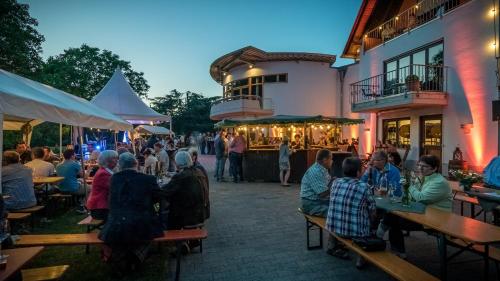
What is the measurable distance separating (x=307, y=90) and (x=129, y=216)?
2211 cm

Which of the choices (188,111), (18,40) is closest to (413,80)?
(18,40)

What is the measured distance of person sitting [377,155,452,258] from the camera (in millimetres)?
4117

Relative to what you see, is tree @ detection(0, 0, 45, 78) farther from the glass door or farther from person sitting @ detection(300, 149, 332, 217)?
the glass door

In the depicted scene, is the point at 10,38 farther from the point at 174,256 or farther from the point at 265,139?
the point at 174,256

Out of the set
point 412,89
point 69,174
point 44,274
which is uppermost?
point 412,89

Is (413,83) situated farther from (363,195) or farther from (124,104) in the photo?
(363,195)

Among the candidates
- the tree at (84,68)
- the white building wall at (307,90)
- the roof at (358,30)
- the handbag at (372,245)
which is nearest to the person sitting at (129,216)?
the handbag at (372,245)

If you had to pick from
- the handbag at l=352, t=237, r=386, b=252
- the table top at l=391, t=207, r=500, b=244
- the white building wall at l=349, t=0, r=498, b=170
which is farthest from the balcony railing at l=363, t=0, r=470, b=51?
the handbag at l=352, t=237, r=386, b=252

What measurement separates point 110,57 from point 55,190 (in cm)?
3674

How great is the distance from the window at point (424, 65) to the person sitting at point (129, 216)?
12.1 meters

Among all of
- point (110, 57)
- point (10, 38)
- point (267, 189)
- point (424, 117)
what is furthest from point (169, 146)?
point (110, 57)

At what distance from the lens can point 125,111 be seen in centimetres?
1078

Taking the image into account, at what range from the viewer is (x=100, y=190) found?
479 centimetres

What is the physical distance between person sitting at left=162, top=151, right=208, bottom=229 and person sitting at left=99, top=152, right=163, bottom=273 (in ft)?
2.10
